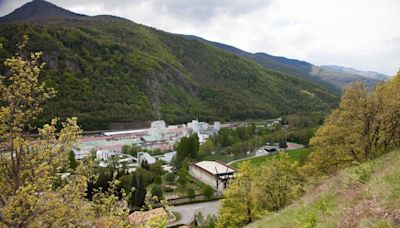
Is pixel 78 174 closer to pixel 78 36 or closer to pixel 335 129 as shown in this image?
pixel 335 129

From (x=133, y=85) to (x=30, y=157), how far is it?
143m

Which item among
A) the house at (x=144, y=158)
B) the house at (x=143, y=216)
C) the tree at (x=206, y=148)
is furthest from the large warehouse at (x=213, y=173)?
the house at (x=143, y=216)

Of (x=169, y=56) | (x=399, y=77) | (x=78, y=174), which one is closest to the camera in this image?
(x=78, y=174)

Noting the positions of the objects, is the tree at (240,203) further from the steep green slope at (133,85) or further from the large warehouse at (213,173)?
the steep green slope at (133,85)

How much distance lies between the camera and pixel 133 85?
148125 millimetres

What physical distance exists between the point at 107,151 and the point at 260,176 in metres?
61.9

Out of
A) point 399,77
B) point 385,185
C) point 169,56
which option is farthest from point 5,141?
point 169,56

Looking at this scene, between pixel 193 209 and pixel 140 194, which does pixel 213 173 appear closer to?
pixel 193 209

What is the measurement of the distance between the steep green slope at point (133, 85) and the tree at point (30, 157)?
110 metres

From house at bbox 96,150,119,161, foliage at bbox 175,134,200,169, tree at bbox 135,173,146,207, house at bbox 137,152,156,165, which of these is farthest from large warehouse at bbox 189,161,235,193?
house at bbox 96,150,119,161

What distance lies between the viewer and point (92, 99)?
12888 cm

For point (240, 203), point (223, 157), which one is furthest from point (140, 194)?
point (223, 157)

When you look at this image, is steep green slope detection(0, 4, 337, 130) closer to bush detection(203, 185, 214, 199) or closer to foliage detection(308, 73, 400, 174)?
bush detection(203, 185, 214, 199)

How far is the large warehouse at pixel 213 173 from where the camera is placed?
56.7 metres
